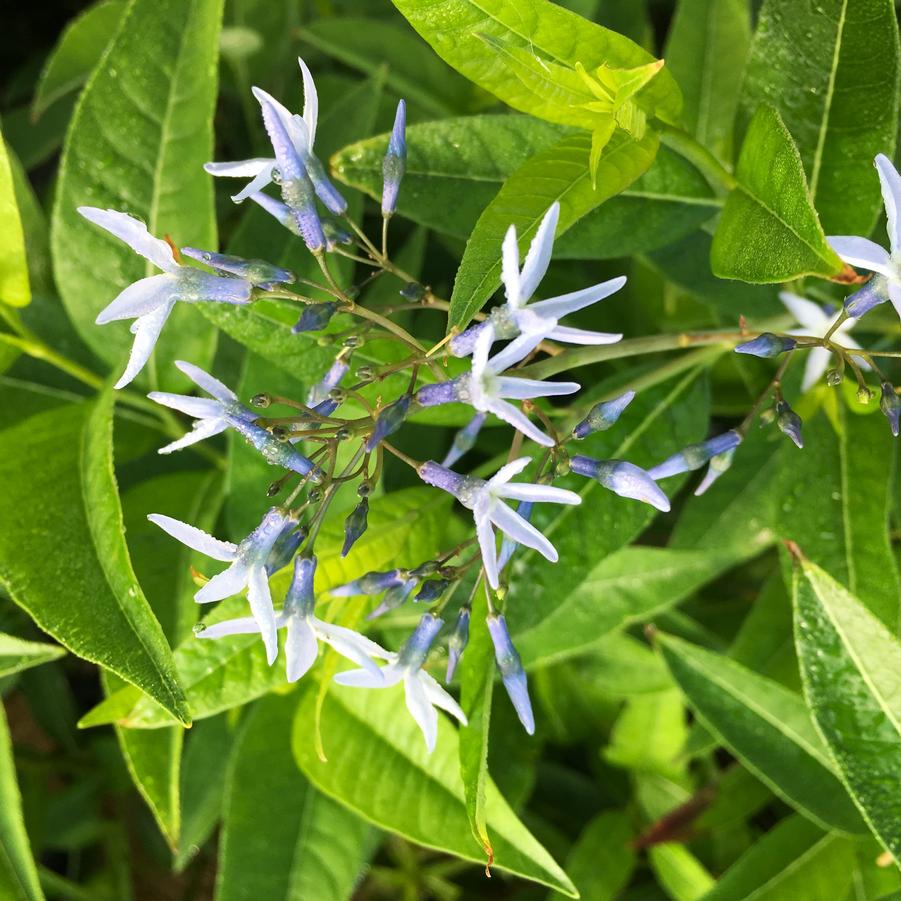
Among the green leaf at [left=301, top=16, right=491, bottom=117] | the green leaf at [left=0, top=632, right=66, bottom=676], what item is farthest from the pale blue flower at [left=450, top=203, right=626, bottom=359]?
the green leaf at [left=301, top=16, right=491, bottom=117]

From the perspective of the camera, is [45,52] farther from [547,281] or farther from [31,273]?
[547,281]

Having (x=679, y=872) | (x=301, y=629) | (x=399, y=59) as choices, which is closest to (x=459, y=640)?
(x=301, y=629)

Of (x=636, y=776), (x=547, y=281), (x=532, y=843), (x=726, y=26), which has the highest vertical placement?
(x=726, y=26)

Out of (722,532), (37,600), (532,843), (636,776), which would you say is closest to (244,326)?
(37,600)

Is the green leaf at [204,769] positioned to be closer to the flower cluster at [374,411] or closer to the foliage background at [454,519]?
the foliage background at [454,519]

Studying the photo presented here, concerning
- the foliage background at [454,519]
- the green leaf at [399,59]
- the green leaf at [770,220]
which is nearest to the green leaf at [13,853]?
the foliage background at [454,519]

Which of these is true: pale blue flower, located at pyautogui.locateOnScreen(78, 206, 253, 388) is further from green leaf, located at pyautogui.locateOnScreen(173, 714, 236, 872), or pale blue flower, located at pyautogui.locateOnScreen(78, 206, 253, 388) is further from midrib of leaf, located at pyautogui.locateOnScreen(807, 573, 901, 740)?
green leaf, located at pyautogui.locateOnScreen(173, 714, 236, 872)
